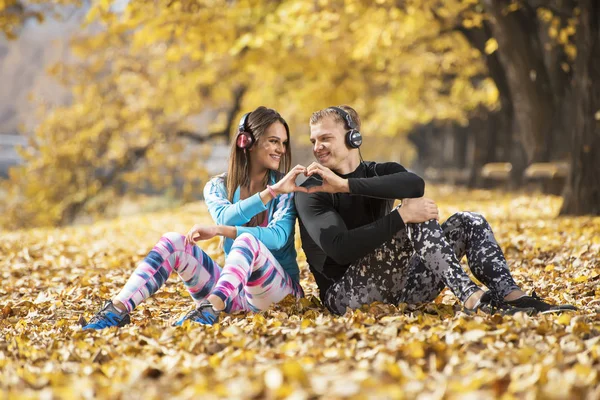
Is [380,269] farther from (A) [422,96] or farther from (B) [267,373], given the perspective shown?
(A) [422,96]

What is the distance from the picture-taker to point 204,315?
175 inches

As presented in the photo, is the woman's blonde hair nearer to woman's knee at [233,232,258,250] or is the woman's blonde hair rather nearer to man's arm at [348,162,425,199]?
woman's knee at [233,232,258,250]

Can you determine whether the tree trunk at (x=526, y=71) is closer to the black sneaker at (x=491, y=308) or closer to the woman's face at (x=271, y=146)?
the woman's face at (x=271, y=146)

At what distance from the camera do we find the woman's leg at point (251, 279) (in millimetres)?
4492

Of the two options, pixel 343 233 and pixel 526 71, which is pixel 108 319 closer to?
pixel 343 233

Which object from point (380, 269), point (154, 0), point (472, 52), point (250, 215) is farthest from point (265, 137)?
point (472, 52)

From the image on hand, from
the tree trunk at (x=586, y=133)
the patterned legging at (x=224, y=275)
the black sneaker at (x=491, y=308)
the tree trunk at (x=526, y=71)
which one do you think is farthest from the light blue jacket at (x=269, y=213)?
the tree trunk at (x=526, y=71)

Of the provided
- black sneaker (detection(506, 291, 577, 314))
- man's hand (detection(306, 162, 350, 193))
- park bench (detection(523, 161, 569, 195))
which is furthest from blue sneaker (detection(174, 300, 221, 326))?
park bench (detection(523, 161, 569, 195))

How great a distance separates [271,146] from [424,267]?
49.5 inches

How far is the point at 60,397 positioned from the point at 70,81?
2177 centimetres

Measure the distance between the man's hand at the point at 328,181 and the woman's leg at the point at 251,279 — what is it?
1.74 feet

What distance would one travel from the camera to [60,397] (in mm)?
2910

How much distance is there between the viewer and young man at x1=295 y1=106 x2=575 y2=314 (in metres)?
4.46

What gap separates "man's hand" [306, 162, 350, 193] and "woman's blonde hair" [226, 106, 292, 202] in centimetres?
64
